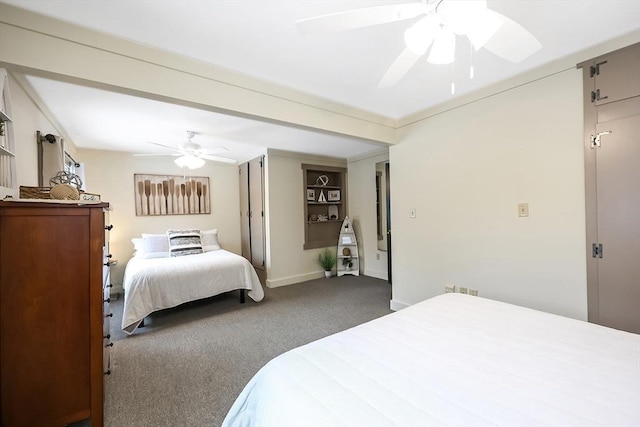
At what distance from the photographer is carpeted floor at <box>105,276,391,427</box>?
1735 mm

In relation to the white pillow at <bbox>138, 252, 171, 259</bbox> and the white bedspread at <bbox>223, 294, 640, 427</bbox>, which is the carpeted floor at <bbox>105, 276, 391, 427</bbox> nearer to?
the white pillow at <bbox>138, 252, 171, 259</bbox>

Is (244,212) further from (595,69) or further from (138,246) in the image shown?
(595,69)

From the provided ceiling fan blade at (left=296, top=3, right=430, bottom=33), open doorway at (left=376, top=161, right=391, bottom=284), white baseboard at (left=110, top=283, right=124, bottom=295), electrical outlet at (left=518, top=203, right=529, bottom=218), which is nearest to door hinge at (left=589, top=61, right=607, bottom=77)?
electrical outlet at (left=518, top=203, right=529, bottom=218)

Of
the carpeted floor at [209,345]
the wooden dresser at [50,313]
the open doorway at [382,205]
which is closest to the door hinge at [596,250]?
the carpeted floor at [209,345]

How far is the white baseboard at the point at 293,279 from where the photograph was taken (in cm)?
445

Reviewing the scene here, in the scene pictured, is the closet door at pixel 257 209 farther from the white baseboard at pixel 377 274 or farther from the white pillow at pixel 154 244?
the white baseboard at pixel 377 274

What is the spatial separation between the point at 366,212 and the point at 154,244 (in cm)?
361

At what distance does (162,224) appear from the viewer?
15.2ft

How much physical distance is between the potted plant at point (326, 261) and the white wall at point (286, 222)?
95mm

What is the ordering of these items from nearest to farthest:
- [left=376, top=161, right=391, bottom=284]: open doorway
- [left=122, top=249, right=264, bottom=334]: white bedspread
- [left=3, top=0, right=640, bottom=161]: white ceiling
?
[left=3, top=0, right=640, bottom=161]: white ceiling < [left=122, top=249, right=264, bottom=334]: white bedspread < [left=376, top=161, right=391, bottom=284]: open doorway

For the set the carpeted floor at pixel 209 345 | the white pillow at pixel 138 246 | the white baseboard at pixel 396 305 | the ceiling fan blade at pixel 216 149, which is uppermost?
the ceiling fan blade at pixel 216 149

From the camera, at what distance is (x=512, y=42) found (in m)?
1.20

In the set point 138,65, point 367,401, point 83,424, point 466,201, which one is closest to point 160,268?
point 83,424

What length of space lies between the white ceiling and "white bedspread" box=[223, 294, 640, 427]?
1747 mm
